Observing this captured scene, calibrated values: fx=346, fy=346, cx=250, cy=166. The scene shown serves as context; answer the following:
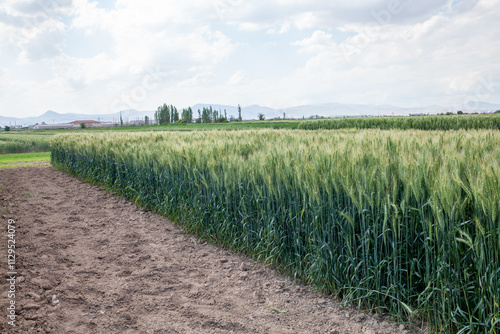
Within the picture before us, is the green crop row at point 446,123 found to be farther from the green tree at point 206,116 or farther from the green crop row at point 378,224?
the green tree at point 206,116

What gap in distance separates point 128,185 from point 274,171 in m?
5.50

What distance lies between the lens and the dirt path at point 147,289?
3260 millimetres

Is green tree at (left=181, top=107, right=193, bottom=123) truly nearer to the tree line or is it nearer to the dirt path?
the tree line

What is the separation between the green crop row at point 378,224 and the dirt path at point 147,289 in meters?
0.28

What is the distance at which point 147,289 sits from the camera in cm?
407

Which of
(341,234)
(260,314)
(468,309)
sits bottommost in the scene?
(260,314)

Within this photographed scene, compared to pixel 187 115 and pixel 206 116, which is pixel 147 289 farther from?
pixel 206 116

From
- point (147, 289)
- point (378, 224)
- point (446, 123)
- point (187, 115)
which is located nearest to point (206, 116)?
point (187, 115)

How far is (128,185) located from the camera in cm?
873

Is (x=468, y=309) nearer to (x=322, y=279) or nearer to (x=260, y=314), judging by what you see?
(x=322, y=279)

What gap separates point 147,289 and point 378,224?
2.71 meters

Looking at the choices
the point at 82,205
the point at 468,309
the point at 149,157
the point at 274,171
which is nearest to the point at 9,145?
the point at 82,205

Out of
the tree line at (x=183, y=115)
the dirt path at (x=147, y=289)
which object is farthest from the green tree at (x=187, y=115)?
the dirt path at (x=147, y=289)

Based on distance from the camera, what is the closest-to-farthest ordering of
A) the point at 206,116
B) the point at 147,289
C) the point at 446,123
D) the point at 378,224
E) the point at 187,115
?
the point at 378,224 → the point at 147,289 → the point at 446,123 → the point at 187,115 → the point at 206,116
